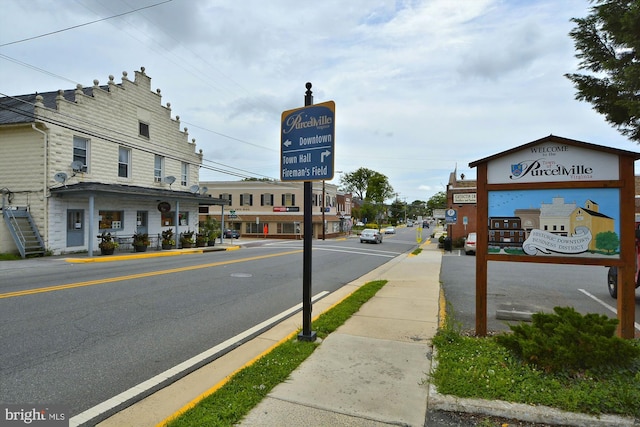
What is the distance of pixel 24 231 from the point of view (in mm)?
17172

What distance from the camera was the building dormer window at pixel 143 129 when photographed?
77.9ft

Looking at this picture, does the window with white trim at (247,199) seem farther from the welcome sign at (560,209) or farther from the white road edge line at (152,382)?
the welcome sign at (560,209)

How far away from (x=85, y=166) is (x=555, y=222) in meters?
21.7

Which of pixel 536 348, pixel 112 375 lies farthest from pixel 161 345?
pixel 536 348

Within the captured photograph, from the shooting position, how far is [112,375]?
4.27 metres

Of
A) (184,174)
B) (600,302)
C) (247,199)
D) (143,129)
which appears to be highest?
(143,129)

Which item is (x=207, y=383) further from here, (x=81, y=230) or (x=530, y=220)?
(x=81, y=230)

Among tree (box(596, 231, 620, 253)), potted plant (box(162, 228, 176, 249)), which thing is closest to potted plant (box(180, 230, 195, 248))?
potted plant (box(162, 228, 176, 249))

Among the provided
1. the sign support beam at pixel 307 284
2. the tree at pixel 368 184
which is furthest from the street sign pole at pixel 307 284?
the tree at pixel 368 184

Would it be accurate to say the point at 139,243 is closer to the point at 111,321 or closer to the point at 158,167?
the point at 158,167

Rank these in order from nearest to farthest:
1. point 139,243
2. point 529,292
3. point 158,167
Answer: point 529,292
point 139,243
point 158,167

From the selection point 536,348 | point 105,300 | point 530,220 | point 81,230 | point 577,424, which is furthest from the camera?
point 81,230

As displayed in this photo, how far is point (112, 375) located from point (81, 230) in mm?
18432

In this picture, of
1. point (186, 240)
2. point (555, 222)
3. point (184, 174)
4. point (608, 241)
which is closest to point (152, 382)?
point (555, 222)
